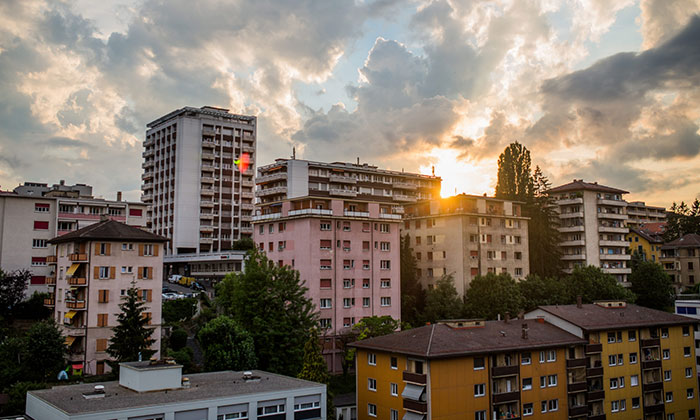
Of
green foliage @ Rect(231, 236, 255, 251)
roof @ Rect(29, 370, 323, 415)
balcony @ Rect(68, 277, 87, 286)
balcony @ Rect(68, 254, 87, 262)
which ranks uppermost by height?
green foliage @ Rect(231, 236, 255, 251)

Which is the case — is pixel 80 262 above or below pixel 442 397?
above

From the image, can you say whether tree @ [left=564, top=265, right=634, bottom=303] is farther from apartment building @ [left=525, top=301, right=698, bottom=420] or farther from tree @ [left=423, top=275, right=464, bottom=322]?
tree @ [left=423, top=275, right=464, bottom=322]

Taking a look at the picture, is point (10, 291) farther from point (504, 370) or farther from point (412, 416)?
point (504, 370)

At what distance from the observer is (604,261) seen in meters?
111

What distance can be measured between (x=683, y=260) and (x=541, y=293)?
209ft

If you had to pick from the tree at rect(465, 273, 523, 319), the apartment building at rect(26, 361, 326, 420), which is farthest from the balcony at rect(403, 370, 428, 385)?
the tree at rect(465, 273, 523, 319)

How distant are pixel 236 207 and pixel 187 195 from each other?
1209cm

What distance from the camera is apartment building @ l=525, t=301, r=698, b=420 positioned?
5909 cm

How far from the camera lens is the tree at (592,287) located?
87.4 m

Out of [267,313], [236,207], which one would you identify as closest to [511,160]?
[267,313]

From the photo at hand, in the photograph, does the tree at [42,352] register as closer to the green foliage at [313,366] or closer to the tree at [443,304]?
the green foliage at [313,366]

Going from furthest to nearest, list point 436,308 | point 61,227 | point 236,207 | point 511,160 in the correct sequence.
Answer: point 236,207
point 511,160
point 61,227
point 436,308

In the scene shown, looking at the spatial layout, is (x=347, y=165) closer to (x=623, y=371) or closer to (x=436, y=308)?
(x=436, y=308)

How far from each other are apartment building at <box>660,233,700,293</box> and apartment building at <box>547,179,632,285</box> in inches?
807
